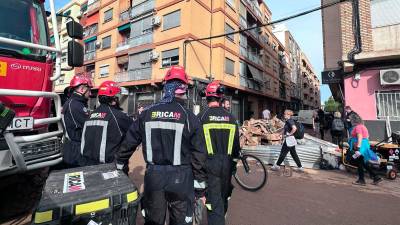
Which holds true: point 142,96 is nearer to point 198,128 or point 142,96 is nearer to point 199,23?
point 199,23

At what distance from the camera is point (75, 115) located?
3.96 meters

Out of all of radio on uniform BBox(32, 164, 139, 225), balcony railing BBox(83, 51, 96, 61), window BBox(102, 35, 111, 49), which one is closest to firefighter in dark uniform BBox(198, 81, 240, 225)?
radio on uniform BBox(32, 164, 139, 225)

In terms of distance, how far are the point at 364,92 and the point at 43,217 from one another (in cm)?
1075

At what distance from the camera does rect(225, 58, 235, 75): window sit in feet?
75.6

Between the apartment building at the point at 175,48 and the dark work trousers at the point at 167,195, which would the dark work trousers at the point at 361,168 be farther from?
the apartment building at the point at 175,48

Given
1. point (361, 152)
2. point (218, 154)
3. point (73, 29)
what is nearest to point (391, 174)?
point (361, 152)

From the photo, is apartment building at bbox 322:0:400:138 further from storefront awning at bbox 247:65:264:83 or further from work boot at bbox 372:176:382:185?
storefront awning at bbox 247:65:264:83

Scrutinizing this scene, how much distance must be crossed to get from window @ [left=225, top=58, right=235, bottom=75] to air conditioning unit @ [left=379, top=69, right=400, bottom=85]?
47.9ft

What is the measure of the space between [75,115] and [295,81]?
4805 cm

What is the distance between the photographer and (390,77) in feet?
29.2

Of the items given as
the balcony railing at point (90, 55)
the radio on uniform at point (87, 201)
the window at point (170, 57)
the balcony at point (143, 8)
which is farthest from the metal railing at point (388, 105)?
the balcony railing at point (90, 55)

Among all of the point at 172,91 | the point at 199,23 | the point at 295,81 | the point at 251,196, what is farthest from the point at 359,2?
the point at 295,81

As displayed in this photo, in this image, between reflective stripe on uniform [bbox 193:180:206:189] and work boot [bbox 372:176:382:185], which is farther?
work boot [bbox 372:176:382:185]

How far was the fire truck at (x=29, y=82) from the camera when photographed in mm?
3044
